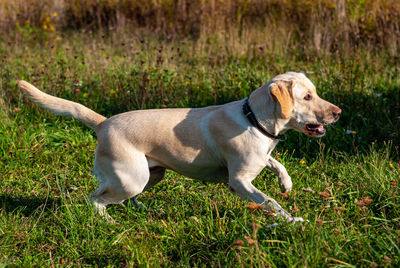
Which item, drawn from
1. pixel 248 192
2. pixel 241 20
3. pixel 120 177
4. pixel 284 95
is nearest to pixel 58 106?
pixel 120 177

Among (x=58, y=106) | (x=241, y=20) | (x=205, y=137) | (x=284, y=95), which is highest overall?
(x=284, y=95)

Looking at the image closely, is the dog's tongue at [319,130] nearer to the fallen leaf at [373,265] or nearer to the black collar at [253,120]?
the black collar at [253,120]

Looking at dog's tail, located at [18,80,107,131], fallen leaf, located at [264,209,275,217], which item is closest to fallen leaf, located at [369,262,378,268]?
fallen leaf, located at [264,209,275,217]

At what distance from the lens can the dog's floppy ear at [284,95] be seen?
11.0ft

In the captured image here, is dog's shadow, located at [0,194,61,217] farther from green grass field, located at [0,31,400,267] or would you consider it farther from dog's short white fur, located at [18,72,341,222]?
dog's short white fur, located at [18,72,341,222]

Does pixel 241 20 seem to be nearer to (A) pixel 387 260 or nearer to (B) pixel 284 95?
(B) pixel 284 95

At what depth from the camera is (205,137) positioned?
12.0 ft

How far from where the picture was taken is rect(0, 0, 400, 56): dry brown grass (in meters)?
7.75

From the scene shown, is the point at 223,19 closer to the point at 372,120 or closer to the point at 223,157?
the point at 372,120

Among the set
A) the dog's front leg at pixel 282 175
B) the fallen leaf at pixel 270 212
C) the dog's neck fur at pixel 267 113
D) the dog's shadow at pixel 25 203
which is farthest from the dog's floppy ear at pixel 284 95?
the dog's shadow at pixel 25 203

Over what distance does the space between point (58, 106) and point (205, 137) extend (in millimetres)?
1229

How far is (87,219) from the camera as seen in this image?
3.44 metres

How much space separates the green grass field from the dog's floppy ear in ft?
2.00

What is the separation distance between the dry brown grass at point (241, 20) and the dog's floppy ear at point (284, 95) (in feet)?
11.8
